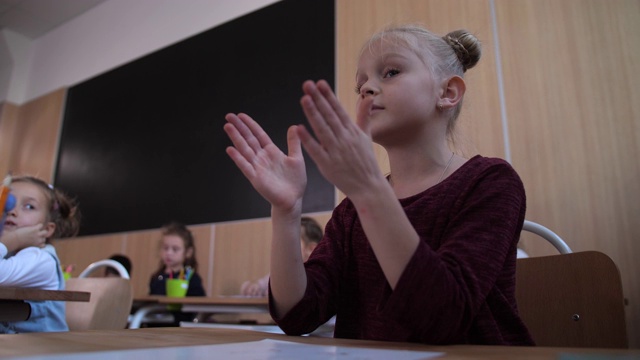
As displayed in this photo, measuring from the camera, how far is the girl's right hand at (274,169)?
70 centimetres

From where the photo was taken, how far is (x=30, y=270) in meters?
1.52

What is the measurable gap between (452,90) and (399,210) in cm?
43

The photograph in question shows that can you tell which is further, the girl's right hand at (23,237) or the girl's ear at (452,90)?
the girl's right hand at (23,237)

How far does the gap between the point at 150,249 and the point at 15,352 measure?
11.8 feet

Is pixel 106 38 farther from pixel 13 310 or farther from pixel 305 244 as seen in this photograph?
pixel 13 310

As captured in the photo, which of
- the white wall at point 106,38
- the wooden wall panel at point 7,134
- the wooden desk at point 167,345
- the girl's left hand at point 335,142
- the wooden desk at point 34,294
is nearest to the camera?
the wooden desk at point 167,345

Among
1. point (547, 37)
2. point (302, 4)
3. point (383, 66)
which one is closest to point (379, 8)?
point (302, 4)

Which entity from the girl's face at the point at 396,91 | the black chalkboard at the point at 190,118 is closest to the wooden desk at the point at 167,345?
the girl's face at the point at 396,91

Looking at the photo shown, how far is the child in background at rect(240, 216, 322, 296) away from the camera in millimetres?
2557

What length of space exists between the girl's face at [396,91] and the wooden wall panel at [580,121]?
1.61 meters

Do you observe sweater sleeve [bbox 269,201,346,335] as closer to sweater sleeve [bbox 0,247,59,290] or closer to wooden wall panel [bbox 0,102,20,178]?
sweater sleeve [bbox 0,247,59,290]

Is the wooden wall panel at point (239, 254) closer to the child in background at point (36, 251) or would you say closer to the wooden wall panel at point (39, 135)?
the child in background at point (36, 251)

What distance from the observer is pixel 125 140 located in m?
4.34

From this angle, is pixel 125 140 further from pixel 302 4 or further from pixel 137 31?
pixel 302 4
